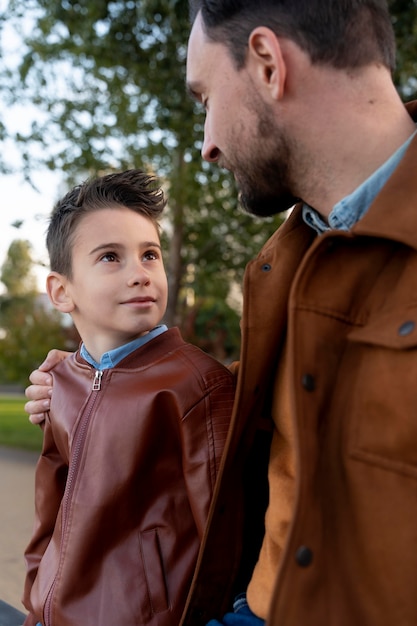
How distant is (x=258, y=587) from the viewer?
69.6 inches

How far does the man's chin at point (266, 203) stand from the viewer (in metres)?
1.89

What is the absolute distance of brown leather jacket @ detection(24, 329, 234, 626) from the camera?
1907mm

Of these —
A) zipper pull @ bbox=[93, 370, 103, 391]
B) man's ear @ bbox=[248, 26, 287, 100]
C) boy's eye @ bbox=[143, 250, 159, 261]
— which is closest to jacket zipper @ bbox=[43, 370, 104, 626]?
zipper pull @ bbox=[93, 370, 103, 391]

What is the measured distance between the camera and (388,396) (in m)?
1.41

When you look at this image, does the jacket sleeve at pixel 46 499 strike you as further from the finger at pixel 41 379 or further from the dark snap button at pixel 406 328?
the dark snap button at pixel 406 328

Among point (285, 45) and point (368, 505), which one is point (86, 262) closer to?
point (285, 45)

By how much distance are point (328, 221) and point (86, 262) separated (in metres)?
0.79

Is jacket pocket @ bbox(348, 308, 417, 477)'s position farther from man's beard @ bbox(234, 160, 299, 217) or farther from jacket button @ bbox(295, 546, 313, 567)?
man's beard @ bbox(234, 160, 299, 217)

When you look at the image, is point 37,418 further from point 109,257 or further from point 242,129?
point 242,129

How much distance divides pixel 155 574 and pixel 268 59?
133 centimetres

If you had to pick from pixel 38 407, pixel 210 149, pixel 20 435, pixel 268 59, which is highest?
pixel 268 59

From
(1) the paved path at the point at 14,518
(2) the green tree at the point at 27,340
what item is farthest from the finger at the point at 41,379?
(2) the green tree at the point at 27,340

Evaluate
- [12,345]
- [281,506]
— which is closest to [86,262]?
[281,506]

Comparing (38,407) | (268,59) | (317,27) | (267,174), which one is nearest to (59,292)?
(38,407)
